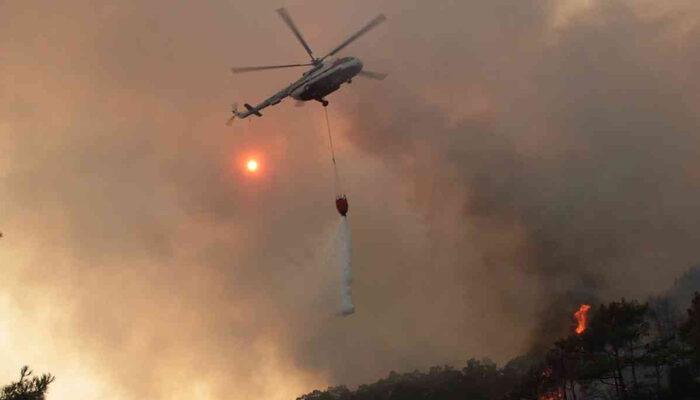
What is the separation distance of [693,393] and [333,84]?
191ft

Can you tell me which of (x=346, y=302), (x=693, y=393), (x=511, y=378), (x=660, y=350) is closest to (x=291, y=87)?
(x=346, y=302)

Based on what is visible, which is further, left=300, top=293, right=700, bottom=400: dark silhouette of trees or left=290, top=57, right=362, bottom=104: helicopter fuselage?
left=300, top=293, right=700, bottom=400: dark silhouette of trees

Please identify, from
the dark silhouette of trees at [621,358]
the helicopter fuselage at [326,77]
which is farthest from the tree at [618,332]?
the helicopter fuselage at [326,77]

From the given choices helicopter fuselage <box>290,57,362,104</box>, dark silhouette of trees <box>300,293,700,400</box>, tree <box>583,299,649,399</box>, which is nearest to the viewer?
helicopter fuselage <box>290,57,362,104</box>

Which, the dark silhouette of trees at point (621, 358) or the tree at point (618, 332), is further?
the tree at point (618, 332)

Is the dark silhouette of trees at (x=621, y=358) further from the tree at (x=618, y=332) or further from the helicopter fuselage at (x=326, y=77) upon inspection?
the helicopter fuselage at (x=326, y=77)

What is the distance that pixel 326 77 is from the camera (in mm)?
55344

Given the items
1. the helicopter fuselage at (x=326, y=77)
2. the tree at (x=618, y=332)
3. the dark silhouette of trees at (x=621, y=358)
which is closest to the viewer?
the helicopter fuselage at (x=326, y=77)

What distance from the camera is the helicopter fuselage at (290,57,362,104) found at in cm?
5497

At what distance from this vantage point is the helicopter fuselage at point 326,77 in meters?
55.0

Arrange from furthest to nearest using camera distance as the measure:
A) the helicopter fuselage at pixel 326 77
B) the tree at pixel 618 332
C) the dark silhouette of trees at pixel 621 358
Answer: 1. the tree at pixel 618 332
2. the dark silhouette of trees at pixel 621 358
3. the helicopter fuselage at pixel 326 77

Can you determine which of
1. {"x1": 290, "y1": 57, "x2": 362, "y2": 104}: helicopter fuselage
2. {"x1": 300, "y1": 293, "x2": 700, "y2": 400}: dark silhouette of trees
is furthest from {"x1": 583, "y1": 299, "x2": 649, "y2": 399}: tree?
{"x1": 290, "y1": 57, "x2": 362, "y2": 104}: helicopter fuselage

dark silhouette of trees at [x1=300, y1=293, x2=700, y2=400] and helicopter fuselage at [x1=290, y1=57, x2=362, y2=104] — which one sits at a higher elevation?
helicopter fuselage at [x1=290, y1=57, x2=362, y2=104]

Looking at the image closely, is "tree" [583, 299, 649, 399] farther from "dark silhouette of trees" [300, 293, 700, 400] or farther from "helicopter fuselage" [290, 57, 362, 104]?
"helicopter fuselage" [290, 57, 362, 104]
